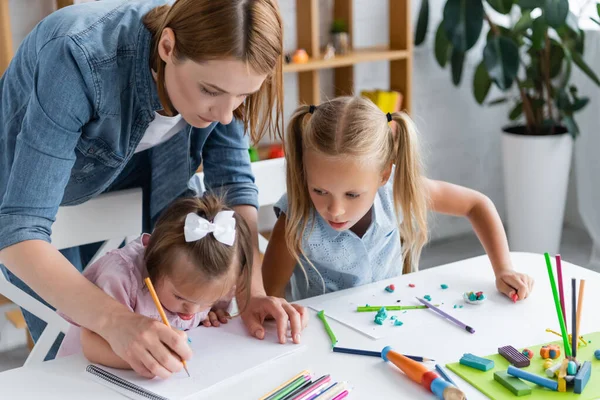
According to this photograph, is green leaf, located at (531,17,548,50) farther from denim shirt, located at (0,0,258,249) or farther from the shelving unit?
denim shirt, located at (0,0,258,249)

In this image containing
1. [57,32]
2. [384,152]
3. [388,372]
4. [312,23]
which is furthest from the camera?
[312,23]

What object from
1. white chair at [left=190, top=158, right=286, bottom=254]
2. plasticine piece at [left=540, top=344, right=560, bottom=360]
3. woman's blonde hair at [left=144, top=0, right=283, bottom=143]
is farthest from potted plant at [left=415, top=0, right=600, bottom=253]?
plasticine piece at [left=540, top=344, right=560, bottom=360]

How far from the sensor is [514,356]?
1.06 metres

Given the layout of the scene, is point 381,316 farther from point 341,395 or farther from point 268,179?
point 268,179

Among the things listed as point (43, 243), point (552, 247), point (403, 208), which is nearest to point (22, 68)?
point (43, 243)

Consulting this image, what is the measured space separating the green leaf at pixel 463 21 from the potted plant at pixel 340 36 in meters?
0.38

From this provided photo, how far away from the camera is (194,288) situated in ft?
3.93

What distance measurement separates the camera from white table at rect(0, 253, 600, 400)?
1.00m

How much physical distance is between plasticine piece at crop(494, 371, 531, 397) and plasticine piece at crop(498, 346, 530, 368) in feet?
0.13

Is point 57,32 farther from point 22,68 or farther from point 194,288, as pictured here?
point 194,288

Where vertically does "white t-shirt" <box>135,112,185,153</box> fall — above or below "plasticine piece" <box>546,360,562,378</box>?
above

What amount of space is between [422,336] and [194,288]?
1.19 ft

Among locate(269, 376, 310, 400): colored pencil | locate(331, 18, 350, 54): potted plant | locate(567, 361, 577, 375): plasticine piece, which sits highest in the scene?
locate(331, 18, 350, 54): potted plant

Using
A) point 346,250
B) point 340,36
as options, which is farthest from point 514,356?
point 340,36
